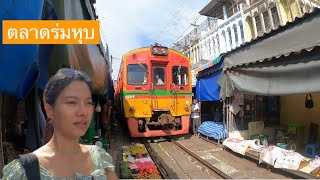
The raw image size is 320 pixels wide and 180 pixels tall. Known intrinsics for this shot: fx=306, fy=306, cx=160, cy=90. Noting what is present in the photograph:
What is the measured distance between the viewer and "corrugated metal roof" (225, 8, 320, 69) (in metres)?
5.82

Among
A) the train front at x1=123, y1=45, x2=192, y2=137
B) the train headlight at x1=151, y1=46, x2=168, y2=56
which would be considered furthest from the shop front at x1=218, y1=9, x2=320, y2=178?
the train headlight at x1=151, y1=46, x2=168, y2=56

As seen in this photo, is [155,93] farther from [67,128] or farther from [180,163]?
[67,128]

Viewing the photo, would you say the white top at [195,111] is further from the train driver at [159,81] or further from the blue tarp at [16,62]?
the blue tarp at [16,62]

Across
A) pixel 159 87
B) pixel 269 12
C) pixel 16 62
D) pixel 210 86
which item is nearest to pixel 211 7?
pixel 269 12

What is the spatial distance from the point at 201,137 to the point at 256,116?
9.99ft

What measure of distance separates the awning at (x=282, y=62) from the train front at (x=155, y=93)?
3.36 metres

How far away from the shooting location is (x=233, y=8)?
25516 mm

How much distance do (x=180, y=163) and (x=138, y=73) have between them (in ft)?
14.8

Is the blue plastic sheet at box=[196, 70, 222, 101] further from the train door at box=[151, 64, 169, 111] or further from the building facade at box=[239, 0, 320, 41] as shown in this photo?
the building facade at box=[239, 0, 320, 41]

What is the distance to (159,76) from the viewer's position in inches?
484

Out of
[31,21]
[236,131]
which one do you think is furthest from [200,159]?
[31,21]

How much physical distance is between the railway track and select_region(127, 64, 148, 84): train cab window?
2469 mm

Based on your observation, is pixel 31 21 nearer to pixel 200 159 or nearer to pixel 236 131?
pixel 200 159

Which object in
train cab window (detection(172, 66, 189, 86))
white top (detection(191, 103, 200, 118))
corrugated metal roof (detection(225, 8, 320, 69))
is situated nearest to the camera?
corrugated metal roof (detection(225, 8, 320, 69))
